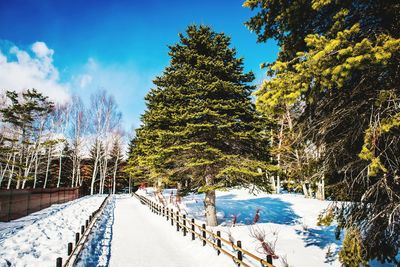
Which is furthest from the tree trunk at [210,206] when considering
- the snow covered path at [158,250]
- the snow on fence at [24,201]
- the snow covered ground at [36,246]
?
the snow on fence at [24,201]

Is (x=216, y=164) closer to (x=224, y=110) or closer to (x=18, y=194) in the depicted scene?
(x=224, y=110)

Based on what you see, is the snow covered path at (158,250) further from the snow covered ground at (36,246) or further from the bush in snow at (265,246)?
the snow covered ground at (36,246)

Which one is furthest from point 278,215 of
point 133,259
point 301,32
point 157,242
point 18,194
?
point 18,194

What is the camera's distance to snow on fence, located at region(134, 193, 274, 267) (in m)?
6.36

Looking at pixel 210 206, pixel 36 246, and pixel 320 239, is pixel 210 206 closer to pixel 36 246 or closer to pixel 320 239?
pixel 320 239

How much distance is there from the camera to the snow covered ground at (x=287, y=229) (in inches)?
324

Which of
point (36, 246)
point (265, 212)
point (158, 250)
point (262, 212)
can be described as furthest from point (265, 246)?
→ point (265, 212)

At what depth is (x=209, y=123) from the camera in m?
11.5

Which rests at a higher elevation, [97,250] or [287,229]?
[97,250]

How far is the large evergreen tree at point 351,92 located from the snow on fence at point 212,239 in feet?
8.66

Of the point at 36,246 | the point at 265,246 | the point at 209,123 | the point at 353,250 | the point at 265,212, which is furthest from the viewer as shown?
the point at 265,212

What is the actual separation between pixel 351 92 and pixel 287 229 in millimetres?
9031

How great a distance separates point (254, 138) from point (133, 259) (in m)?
7.51

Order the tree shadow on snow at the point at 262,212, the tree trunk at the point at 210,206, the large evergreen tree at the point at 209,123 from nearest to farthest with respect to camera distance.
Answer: the large evergreen tree at the point at 209,123 → the tree trunk at the point at 210,206 → the tree shadow on snow at the point at 262,212
